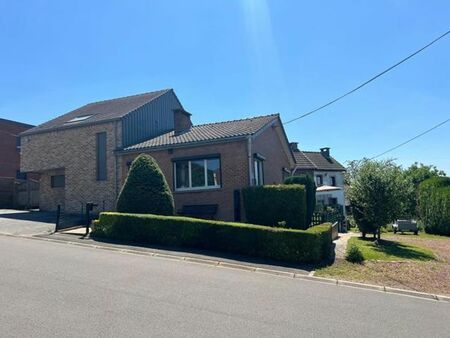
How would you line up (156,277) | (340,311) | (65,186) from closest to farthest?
1. (340,311)
2. (156,277)
3. (65,186)

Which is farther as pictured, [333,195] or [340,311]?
[333,195]

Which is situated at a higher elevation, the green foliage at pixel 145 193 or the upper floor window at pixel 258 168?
the upper floor window at pixel 258 168

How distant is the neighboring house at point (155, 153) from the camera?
1766 centimetres

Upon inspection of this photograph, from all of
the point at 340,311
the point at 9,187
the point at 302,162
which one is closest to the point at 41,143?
the point at 9,187

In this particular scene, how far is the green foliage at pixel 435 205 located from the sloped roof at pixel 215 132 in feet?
50.3

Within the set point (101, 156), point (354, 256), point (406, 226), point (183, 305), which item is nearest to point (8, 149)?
point (101, 156)

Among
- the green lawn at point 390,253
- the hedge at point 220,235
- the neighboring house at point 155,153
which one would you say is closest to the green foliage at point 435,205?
the neighboring house at point 155,153

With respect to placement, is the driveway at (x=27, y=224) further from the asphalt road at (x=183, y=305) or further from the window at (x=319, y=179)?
the window at (x=319, y=179)

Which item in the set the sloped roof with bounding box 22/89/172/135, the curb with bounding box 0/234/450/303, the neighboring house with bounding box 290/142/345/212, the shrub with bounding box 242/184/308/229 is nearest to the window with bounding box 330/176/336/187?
the neighboring house with bounding box 290/142/345/212

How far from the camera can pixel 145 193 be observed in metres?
14.6

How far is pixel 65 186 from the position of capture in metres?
22.1

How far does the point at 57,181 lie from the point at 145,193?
11.1 metres

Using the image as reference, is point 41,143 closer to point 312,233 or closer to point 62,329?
point 312,233

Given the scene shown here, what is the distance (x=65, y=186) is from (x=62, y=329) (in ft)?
60.6
